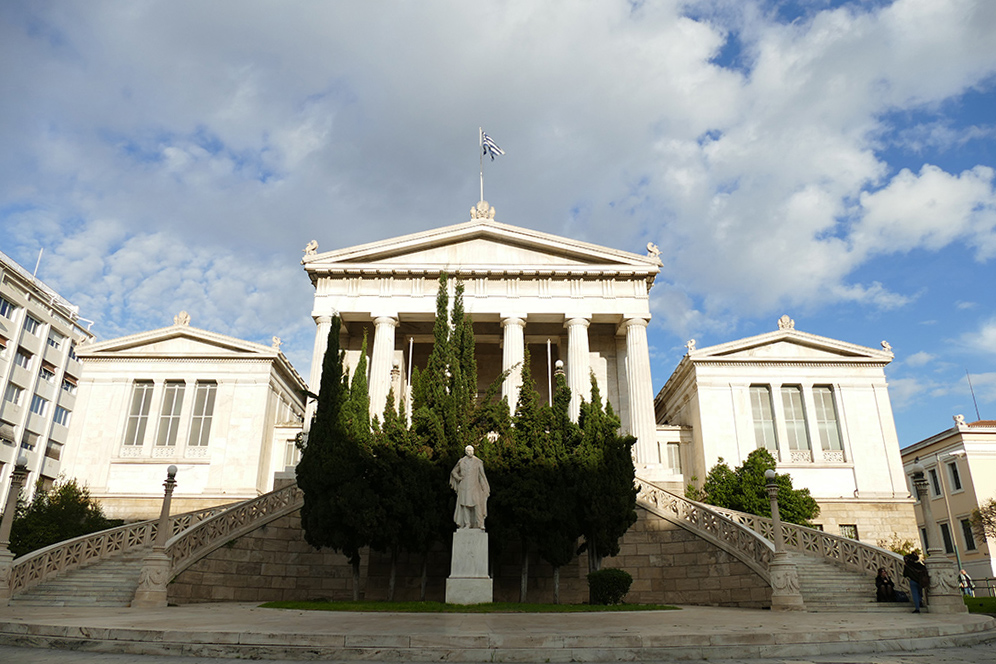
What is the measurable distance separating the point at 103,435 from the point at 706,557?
99.9ft

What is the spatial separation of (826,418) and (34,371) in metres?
52.9

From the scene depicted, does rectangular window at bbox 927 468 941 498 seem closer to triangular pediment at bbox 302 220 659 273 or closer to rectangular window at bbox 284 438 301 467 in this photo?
triangular pediment at bbox 302 220 659 273

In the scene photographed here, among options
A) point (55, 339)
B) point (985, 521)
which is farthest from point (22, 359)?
point (985, 521)

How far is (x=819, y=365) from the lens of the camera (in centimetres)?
3700

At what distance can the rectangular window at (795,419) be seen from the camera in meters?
36.0

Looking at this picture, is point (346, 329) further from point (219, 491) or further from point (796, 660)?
A: point (796, 660)

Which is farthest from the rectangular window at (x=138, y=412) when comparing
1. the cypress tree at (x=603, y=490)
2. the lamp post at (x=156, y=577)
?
the cypress tree at (x=603, y=490)

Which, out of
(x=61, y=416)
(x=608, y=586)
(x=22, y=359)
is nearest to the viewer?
(x=608, y=586)

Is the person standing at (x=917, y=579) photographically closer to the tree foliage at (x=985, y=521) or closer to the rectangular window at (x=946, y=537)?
the tree foliage at (x=985, y=521)

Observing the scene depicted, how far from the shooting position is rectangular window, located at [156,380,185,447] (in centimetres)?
3622

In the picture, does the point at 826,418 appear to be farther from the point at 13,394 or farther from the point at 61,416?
the point at 61,416

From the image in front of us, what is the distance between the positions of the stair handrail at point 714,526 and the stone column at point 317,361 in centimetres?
1534

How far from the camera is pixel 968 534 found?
43.2 m

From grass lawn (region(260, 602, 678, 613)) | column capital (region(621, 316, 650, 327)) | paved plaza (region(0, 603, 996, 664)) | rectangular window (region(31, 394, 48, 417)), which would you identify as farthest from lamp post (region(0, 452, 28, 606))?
rectangular window (region(31, 394, 48, 417))
